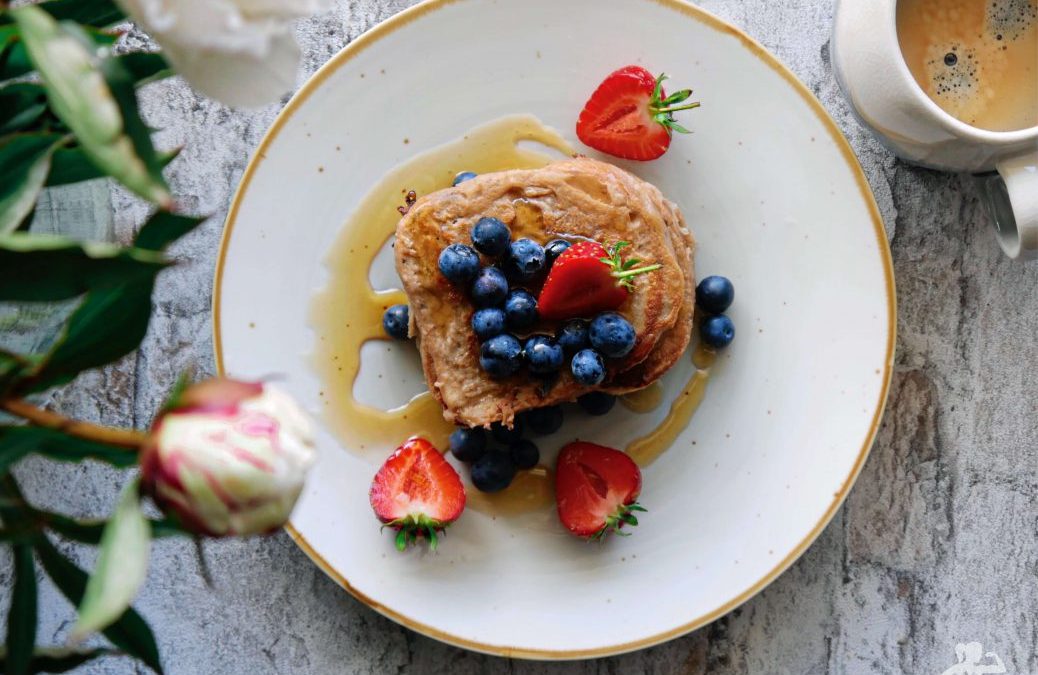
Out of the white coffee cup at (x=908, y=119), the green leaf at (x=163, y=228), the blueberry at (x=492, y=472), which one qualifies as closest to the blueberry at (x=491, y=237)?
the blueberry at (x=492, y=472)

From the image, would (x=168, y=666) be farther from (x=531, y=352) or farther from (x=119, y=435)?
(x=119, y=435)

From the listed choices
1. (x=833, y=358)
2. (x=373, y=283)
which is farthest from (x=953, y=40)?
(x=373, y=283)

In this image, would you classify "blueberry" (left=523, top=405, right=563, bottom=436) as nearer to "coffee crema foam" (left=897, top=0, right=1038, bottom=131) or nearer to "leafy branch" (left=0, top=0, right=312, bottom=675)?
"leafy branch" (left=0, top=0, right=312, bottom=675)

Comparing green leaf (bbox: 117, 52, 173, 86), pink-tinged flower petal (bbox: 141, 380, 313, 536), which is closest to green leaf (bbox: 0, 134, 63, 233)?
green leaf (bbox: 117, 52, 173, 86)

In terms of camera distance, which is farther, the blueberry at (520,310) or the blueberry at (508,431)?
the blueberry at (508,431)

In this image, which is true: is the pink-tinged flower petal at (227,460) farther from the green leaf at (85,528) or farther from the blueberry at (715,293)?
the blueberry at (715,293)

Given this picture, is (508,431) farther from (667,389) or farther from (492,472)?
(667,389)
